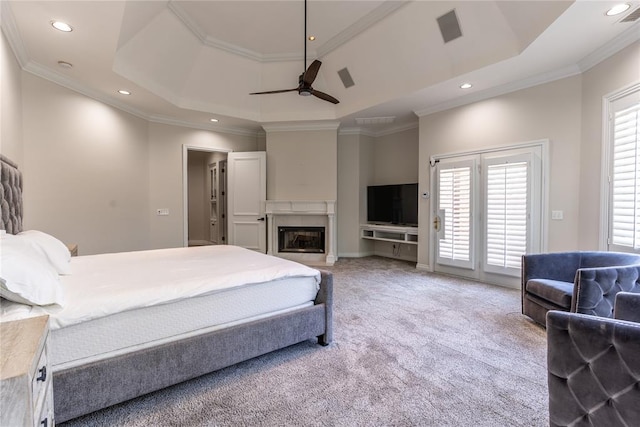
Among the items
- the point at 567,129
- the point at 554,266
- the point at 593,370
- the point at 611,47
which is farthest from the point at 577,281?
the point at 611,47

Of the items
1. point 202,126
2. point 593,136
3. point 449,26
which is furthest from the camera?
point 202,126

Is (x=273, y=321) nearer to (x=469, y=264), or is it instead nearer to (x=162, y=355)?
(x=162, y=355)

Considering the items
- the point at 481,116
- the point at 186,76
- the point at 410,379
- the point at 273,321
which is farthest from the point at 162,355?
the point at 481,116

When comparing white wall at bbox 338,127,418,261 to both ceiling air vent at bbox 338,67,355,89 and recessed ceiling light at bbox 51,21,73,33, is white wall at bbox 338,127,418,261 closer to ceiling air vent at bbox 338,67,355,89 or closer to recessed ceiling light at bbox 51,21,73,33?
ceiling air vent at bbox 338,67,355,89

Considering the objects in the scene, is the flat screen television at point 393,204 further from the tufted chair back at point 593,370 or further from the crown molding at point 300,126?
the tufted chair back at point 593,370

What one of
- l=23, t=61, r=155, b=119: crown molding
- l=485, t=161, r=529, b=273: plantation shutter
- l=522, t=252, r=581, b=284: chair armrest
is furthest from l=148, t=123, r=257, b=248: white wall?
l=522, t=252, r=581, b=284: chair armrest

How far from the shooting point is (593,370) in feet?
3.66

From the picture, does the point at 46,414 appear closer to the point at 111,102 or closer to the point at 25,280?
the point at 25,280

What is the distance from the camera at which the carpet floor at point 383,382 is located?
1.64 meters

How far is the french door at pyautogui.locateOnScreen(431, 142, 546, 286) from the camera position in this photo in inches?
156

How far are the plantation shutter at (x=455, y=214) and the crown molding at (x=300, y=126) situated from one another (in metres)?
2.34

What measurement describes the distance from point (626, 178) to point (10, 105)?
20.4 ft

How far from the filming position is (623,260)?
2652mm

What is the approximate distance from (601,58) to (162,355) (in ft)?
16.4
